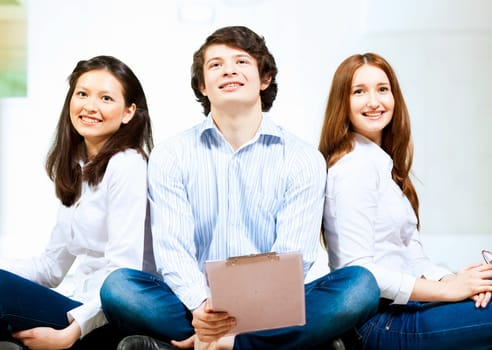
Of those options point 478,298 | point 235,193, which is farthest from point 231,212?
point 478,298

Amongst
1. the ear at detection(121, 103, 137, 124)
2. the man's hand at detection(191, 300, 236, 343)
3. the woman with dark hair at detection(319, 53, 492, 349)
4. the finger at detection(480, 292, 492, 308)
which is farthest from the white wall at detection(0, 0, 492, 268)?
the man's hand at detection(191, 300, 236, 343)

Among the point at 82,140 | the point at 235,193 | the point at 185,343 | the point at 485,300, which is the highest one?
the point at 82,140

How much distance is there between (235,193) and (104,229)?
39cm

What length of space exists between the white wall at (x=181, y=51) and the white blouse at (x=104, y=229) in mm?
1611

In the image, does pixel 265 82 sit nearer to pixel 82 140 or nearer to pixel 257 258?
pixel 82 140

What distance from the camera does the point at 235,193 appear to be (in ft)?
6.92

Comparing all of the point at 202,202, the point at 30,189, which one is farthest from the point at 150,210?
the point at 30,189

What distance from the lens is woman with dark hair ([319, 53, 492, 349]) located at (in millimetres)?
1953

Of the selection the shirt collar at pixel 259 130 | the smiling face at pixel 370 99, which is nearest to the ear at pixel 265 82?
the shirt collar at pixel 259 130

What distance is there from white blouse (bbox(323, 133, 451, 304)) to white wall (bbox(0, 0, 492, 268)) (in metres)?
1.64

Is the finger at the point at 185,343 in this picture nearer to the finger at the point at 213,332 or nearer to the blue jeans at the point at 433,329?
the finger at the point at 213,332

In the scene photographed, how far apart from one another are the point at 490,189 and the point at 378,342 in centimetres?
231

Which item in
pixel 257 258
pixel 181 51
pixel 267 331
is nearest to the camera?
pixel 257 258

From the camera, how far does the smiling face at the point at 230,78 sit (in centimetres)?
210
